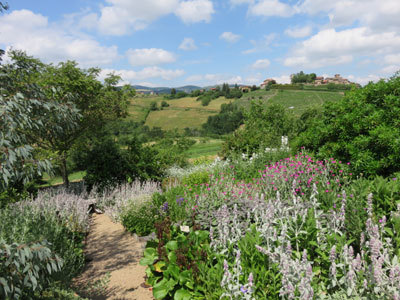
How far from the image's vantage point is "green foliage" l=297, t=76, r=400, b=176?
5549 mm

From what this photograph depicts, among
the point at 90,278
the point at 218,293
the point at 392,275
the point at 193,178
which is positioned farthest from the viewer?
the point at 193,178

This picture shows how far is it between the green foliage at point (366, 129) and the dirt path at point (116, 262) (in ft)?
16.9

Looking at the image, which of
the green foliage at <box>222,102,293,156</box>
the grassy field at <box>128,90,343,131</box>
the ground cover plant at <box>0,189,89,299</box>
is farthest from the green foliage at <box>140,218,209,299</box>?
the grassy field at <box>128,90,343,131</box>

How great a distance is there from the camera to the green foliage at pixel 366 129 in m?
5.55

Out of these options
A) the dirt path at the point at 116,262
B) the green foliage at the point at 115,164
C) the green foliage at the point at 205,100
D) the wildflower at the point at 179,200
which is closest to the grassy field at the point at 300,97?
the green foliage at the point at 205,100

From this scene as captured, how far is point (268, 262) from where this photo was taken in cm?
299

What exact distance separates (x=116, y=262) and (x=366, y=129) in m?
6.30

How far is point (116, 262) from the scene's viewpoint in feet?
15.8

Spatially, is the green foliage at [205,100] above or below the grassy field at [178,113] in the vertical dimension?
above

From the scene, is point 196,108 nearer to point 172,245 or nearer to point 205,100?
point 205,100

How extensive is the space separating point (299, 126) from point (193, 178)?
1219 centimetres

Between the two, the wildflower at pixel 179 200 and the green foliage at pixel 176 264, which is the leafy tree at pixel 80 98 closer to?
the wildflower at pixel 179 200

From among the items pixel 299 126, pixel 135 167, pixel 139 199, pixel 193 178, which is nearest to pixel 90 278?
pixel 139 199

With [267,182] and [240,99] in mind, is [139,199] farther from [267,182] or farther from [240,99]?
[240,99]
